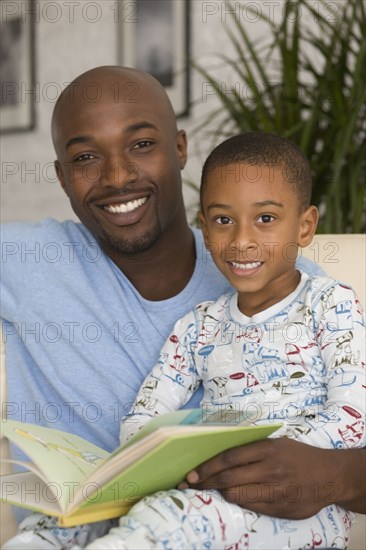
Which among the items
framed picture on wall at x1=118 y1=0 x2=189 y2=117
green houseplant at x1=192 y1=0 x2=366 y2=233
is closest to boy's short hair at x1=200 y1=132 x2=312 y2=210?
green houseplant at x1=192 y1=0 x2=366 y2=233

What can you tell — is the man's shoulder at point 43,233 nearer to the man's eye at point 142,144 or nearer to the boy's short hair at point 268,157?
the man's eye at point 142,144

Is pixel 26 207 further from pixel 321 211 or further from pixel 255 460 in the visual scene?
pixel 255 460

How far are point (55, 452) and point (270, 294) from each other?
53 centimetres

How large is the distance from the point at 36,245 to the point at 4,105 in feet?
9.87

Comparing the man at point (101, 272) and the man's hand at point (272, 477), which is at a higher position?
the man at point (101, 272)

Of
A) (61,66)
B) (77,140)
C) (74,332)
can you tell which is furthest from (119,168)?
(61,66)

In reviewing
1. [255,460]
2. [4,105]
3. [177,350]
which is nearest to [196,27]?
[4,105]

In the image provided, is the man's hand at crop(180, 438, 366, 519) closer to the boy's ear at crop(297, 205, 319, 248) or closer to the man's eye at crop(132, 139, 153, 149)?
the boy's ear at crop(297, 205, 319, 248)

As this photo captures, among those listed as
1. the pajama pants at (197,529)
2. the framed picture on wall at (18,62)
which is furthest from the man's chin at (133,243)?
the framed picture on wall at (18,62)

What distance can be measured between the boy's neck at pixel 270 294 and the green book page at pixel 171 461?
0.36 metres

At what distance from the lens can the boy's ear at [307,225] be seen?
66.2 inches

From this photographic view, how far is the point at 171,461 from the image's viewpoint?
1.26 metres

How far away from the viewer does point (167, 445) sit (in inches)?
46.3

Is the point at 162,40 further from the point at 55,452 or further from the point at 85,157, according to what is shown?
the point at 55,452
